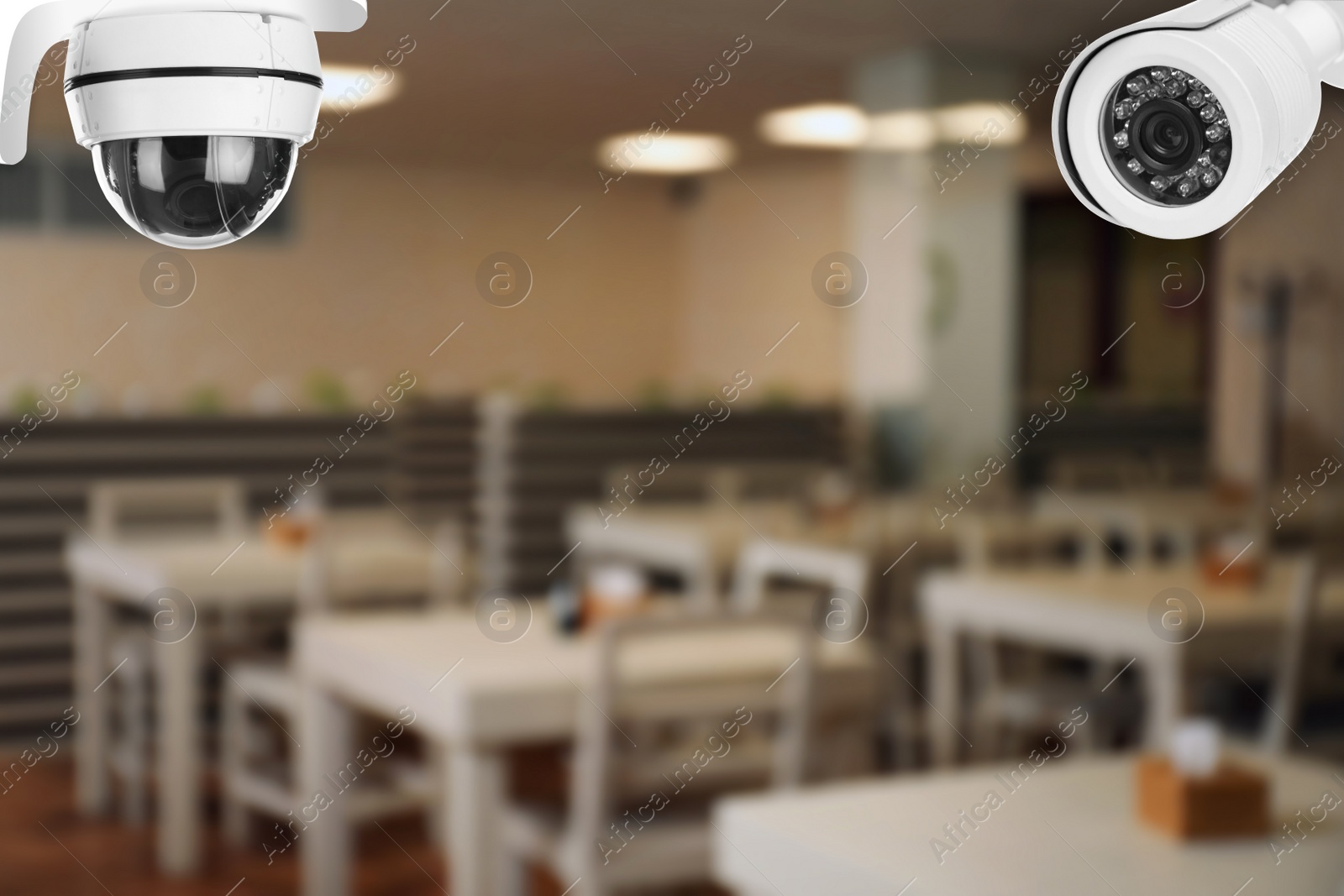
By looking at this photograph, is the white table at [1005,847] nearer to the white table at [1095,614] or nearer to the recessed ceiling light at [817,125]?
the white table at [1095,614]

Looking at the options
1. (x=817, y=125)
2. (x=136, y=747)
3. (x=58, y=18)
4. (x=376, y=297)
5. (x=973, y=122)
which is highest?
(x=376, y=297)

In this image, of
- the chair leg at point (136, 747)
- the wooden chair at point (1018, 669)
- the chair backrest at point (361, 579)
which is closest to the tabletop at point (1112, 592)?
the wooden chair at point (1018, 669)

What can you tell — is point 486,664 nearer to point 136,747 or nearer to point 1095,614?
point 1095,614

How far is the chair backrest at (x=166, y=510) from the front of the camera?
2.98 meters

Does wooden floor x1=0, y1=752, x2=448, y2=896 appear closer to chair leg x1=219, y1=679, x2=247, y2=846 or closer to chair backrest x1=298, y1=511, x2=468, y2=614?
chair leg x1=219, y1=679, x2=247, y2=846

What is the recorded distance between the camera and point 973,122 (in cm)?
463

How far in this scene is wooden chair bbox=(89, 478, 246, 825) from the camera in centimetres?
276

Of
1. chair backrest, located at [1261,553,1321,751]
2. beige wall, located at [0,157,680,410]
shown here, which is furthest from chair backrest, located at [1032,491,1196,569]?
beige wall, located at [0,157,680,410]

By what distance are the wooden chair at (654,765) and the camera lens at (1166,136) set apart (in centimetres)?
112

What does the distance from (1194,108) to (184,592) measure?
2293mm

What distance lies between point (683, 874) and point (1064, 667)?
244cm

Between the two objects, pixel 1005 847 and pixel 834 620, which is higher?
pixel 834 620

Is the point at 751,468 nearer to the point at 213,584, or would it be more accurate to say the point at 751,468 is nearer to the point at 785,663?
the point at 213,584

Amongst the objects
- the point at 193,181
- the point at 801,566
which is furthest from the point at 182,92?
the point at 801,566
